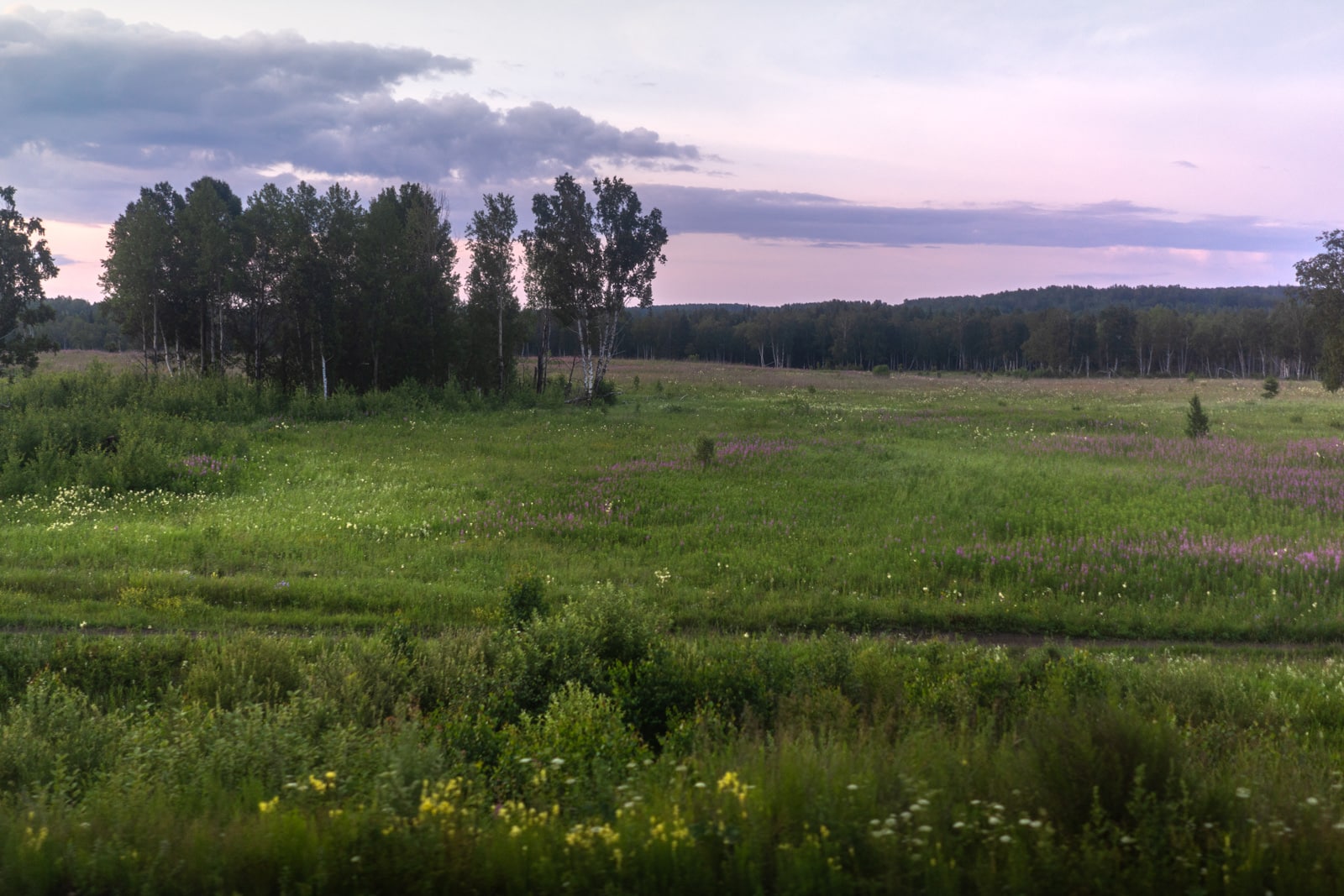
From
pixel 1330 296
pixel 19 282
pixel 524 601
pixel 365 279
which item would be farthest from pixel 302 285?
pixel 1330 296

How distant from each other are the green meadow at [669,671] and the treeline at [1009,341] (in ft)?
376

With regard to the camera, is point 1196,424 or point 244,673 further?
point 1196,424

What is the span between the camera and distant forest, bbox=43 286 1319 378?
412 feet

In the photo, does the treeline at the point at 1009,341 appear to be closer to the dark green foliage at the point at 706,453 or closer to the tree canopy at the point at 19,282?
the tree canopy at the point at 19,282

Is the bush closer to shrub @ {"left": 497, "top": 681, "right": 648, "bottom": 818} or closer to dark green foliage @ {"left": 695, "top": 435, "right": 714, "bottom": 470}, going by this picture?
shrub @ {"left": 497, "top": 681, "right": 648, "bottom": 818}

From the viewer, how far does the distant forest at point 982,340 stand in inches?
4941

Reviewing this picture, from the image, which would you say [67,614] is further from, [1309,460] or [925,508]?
[1309,460]

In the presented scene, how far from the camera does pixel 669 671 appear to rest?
7.57 metres

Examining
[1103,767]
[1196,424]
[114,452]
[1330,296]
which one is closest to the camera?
[1103,767]

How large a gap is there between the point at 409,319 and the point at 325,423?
14.3 m

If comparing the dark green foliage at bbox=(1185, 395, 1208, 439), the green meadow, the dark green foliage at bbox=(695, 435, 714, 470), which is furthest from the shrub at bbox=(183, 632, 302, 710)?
the dark green foliage at bbox=(1185, 395, 1208, 439)

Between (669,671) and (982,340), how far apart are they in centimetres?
16065

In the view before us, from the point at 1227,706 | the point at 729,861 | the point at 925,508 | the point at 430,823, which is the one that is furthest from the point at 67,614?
the point at 925,508

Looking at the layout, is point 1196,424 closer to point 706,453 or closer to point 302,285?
point 706,453
